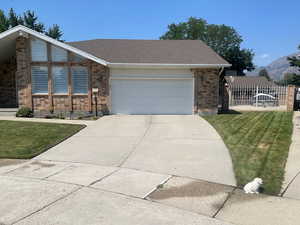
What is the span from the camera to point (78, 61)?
13320 mm

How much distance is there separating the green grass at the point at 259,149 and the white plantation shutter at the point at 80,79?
6.91 meters

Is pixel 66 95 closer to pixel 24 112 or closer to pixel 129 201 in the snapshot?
pixel 24 112

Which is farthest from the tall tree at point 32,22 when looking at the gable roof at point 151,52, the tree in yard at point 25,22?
the gable roof at point 151,52

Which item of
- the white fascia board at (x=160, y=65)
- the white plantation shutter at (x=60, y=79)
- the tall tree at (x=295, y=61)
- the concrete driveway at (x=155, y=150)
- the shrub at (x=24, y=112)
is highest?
the tall tree at (x=295, y=61)

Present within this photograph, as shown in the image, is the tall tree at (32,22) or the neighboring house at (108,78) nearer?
the neighboring house at (108,78)

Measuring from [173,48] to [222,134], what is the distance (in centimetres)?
923

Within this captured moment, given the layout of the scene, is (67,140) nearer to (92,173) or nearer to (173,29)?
(92,173)

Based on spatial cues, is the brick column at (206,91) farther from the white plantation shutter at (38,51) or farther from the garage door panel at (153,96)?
the white plantation shutter at (38,51)

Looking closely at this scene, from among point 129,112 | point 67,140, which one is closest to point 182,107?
point 129,112

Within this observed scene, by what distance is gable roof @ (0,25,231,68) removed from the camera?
1283 cm

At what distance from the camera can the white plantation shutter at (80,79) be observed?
1344cm

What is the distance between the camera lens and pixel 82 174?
5.30m

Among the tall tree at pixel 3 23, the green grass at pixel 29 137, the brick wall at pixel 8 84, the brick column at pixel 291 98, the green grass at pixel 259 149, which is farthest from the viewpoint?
the tall tree at pixel 3 23

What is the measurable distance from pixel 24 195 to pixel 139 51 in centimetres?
1279
